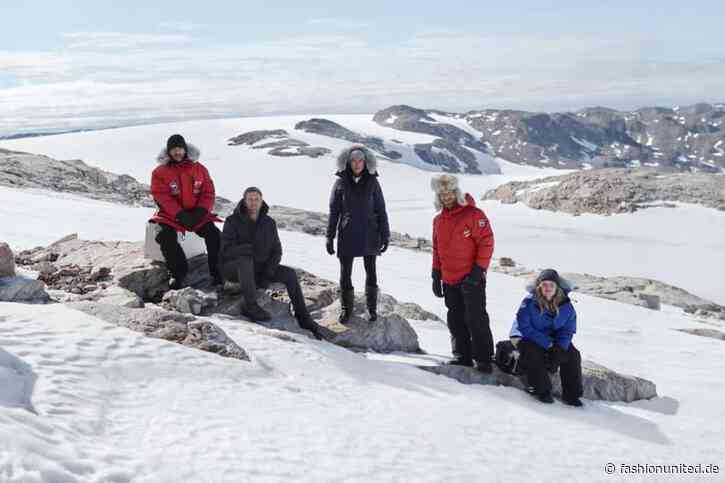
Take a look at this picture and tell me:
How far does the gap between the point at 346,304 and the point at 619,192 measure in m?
34.2

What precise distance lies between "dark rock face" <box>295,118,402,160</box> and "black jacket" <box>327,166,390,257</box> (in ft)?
359

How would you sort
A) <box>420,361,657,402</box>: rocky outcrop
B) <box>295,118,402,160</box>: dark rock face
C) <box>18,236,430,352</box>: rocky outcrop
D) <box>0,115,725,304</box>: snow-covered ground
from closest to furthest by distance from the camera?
<box>420,361,657,402</box>: rocky outcrop < <box>18,236,430,352</box>: rocky outcrop < <box>0,115,725,304</box>: snow-covered ground < <box>295,118,402,160</box>: dark rock face

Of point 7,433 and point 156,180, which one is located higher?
point 156,180

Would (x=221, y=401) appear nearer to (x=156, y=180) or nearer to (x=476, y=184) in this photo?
(x=156, y=180)

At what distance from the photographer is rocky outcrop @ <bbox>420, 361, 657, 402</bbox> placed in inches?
294

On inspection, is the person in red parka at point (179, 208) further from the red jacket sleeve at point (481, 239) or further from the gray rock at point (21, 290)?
the red jacket sleeve at point (481, 239)

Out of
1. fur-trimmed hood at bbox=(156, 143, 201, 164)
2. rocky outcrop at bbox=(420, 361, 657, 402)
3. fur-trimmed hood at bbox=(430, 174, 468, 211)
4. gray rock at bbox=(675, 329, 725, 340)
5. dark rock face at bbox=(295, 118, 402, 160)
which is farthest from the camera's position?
dark rock face at bbox=(295, 118, 402, 160)

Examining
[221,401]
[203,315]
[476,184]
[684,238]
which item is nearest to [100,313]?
[203,315]

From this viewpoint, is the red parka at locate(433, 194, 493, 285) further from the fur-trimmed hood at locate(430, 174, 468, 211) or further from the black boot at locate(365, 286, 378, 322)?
the black boot at locate(365, 286, 378, 322)

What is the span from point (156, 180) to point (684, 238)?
30543 millimetres

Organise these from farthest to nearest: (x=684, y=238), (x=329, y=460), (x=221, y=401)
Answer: (x=684, y=238) → (x=221, y=401) → (x=329, y=460)

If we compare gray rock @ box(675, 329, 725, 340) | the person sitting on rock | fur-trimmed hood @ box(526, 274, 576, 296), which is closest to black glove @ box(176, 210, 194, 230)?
the person sitting on rock

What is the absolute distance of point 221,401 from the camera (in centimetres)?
509

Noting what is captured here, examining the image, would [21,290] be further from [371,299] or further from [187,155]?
[371,299]
